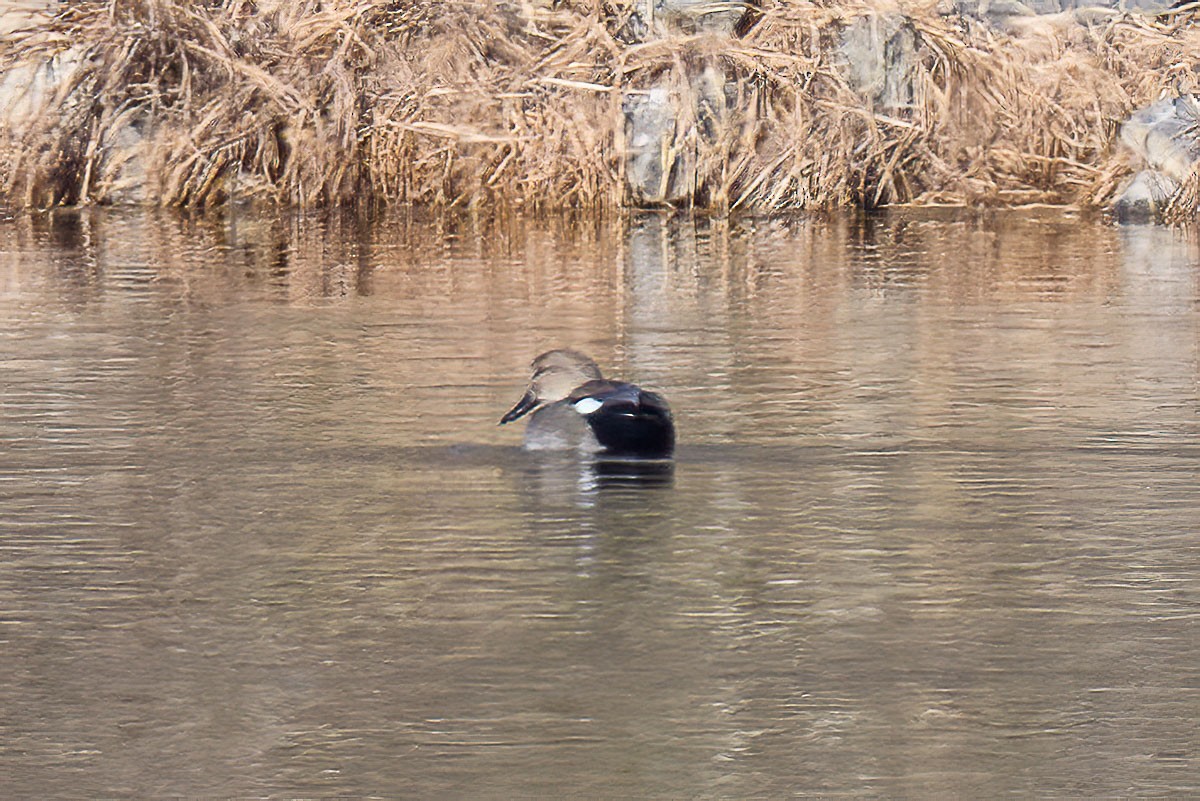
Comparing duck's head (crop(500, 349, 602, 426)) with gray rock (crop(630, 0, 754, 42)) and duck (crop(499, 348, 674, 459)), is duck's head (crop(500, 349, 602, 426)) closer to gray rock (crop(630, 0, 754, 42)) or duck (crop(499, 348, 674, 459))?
duck (crop(499, 348, 674, 459))

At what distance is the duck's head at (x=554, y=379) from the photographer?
5.24 metres

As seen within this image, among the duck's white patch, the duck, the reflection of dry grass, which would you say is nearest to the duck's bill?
the duck

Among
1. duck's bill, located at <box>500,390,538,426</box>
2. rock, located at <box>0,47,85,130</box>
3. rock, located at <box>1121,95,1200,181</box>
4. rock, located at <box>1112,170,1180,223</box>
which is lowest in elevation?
duck's bill, located at <box>500,390,538,426</box>

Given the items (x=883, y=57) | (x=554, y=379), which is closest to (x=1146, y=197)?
(x=883, y=57)

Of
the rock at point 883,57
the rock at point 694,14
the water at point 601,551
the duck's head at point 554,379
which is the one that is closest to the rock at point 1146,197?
the rock at point 883,57

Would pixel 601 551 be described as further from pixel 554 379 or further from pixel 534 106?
pixel 534 106

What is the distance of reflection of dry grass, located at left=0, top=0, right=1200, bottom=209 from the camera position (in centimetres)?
1224

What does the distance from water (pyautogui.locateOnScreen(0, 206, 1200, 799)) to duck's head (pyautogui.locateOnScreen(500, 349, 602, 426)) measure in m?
0.14

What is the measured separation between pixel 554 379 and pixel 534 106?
7134mm

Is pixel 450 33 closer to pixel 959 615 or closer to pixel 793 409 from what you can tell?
pixel 793 409

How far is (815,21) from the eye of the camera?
41.0ft

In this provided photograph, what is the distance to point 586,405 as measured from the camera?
5.06m

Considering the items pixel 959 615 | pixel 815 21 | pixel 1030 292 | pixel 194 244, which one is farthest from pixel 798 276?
pixel 959 615

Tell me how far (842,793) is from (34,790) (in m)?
0.95
